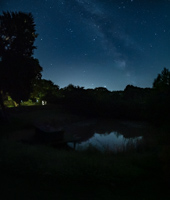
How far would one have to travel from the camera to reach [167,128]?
13.0 meters

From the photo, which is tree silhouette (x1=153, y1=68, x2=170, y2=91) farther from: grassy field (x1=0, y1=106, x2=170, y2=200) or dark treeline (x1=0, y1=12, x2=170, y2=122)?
grassy field (x1=0, y1=106, x2=170, y2=200)

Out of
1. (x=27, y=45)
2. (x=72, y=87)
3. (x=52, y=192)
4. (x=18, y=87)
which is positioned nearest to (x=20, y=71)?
(x=18, y=87)

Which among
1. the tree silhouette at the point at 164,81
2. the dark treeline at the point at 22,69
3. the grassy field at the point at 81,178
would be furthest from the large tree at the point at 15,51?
the tree silhouette at the point at 164,81

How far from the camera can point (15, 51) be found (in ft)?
62.1

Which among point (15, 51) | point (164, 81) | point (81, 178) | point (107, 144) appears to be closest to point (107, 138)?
point (107, 144)

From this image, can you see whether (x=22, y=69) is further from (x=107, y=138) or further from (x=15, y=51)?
(x=107, y=138)

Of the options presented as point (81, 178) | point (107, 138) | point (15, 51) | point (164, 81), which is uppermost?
point (15, 51)

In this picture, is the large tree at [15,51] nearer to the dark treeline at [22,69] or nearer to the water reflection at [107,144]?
the dark treeline at [22,69]

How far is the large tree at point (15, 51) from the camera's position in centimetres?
1823

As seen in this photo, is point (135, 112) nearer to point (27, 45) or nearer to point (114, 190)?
point (27, 45)

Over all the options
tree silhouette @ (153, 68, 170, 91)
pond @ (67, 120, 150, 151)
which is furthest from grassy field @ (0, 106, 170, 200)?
tree silhouette @ (153, 68, 170, 91)

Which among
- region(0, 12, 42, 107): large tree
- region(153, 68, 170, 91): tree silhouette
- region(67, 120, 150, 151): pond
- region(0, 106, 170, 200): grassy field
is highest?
region(0, 12, 42, 107): large tree

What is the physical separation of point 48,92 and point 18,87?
73.8 feet

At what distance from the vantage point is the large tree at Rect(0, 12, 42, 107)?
59.8ft
